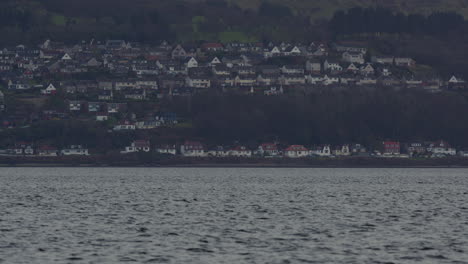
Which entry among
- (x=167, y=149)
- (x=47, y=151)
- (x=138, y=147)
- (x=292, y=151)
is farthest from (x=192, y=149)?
(x=47, y=151)

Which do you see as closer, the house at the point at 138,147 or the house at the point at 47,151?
the house at the point at 47,151

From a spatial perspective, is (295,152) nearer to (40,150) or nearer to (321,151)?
(321,151)

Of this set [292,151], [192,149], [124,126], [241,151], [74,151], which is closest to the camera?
[192,149]

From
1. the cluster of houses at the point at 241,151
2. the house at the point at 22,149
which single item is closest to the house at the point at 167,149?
the cluster of houses at the point at 241,151

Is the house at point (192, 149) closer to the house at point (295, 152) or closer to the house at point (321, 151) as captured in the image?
the house at point (295, 152)

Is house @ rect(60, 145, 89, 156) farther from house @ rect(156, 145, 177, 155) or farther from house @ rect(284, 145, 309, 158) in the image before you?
house @ rect(284, 145, 309, 158)

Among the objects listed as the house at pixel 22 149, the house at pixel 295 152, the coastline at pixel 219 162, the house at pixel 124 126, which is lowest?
the coastline at pixel 219 162

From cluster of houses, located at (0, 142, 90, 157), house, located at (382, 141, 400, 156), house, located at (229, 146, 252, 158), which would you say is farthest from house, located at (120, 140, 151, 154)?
house, located at (382, 141, 400, 156)
